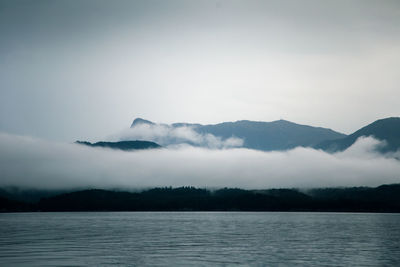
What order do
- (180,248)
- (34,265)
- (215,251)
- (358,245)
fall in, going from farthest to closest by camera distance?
(358,245) < (180,248) < (215,251) < (34,265)

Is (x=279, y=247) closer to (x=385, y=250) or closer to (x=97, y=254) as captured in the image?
(x=385, y=250)

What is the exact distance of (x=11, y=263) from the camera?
261ft

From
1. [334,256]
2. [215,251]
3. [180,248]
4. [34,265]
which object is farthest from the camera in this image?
[180,248]

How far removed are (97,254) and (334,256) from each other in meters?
48.6

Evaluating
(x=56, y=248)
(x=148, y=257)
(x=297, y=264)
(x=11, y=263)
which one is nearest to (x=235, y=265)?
(x=297, y=264)

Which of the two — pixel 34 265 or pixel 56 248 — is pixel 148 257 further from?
pixel 56 248

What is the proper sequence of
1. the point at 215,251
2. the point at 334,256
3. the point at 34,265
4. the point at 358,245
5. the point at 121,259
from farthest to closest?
the point at 358,245 → the point at 215,251 → the point at 334,256 → the point at 121,259 → the point at 34,265

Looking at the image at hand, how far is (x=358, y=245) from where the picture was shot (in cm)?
11650

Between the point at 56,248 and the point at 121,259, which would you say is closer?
the point at 121,259

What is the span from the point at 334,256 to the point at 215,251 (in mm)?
25331

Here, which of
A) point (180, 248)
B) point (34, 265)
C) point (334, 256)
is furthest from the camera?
point (180, 248)

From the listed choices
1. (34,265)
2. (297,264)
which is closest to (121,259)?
(34,265)

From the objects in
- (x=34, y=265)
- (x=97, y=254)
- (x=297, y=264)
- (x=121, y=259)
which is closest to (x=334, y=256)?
(x=297, y=264)

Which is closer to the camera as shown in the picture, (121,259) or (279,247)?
(121,259)
